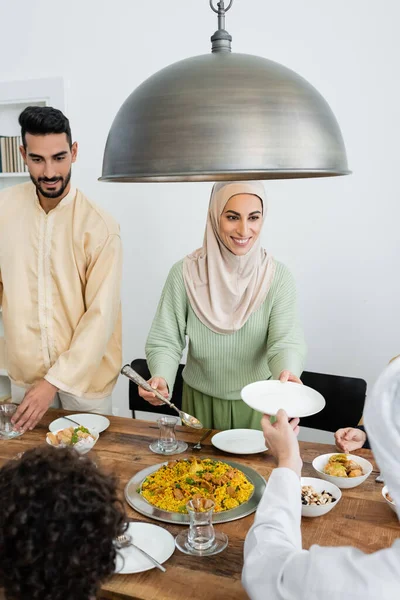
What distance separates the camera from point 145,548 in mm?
1509

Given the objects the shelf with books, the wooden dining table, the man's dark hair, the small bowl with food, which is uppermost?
the man's dark hair

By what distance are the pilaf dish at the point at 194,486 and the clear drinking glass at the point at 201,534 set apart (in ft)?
0.52

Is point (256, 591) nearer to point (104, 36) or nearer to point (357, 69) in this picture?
point (357, 69)

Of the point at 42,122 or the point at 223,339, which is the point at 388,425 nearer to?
the point at 223,339

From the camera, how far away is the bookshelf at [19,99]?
3924 millimetres

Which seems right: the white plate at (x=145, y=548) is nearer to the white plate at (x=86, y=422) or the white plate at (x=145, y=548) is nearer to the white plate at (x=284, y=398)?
the white plate at (x=284, y=398)

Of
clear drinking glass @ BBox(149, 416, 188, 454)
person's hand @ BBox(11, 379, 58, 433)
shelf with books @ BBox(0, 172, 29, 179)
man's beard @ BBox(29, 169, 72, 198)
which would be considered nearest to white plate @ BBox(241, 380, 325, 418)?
clear drinking glass @ BBox(149, 416, 188, 454)

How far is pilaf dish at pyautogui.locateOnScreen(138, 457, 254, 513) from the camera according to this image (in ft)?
5.60

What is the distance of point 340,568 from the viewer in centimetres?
106

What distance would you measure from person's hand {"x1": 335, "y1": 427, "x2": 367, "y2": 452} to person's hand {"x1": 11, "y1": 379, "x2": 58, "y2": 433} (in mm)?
1085

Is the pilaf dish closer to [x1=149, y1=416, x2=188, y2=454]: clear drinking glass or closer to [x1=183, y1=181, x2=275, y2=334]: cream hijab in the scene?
[x1=149, y1=416, x2=188, y2=454]: clear drinking glass

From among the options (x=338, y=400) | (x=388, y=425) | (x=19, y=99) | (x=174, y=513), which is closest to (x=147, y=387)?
(x=174, y=513)

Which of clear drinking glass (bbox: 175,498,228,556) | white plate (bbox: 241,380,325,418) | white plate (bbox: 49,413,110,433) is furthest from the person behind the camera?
white plate (bbox: 49,413,110,433)

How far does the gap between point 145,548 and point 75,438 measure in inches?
23.4
